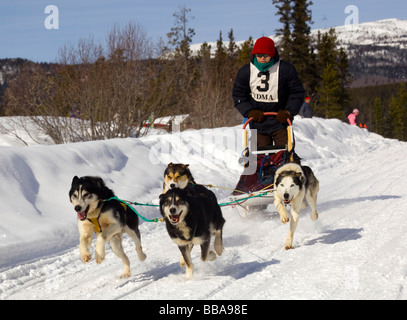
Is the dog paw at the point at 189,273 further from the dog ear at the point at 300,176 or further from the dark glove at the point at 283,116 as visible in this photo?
the dark glove at the point at 283,116

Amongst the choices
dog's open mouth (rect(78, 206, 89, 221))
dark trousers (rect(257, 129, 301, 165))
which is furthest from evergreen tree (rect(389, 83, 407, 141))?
dog's open mouth (rect(78, 206, 89, 221))

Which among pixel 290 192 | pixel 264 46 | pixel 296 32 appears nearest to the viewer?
pixel 290 192

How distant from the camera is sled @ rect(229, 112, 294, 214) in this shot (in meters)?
6.05

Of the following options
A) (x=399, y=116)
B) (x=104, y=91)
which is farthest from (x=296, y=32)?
(x=399, y=116)

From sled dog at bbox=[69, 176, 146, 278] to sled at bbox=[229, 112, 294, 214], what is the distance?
2158mm

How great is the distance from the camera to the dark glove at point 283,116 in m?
6.01

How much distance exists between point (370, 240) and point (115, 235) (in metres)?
2.65

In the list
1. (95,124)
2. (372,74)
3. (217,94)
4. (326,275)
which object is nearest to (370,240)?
(326,275)

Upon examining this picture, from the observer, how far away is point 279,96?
20.5ft

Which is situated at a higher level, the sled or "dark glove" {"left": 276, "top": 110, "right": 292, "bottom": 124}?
"dark glove" {"left": 276, "top": 110, "right": 292, "bottom": 124}

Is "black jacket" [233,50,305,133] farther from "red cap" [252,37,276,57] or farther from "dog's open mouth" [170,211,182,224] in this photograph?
"dog's open mouth" [170,211,182,224]

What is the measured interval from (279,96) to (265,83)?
269mm

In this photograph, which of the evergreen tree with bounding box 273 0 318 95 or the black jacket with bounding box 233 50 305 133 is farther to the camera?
the evergreen tree with bounding box 273 0 318 95

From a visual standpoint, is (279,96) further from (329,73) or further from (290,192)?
(329,73)
